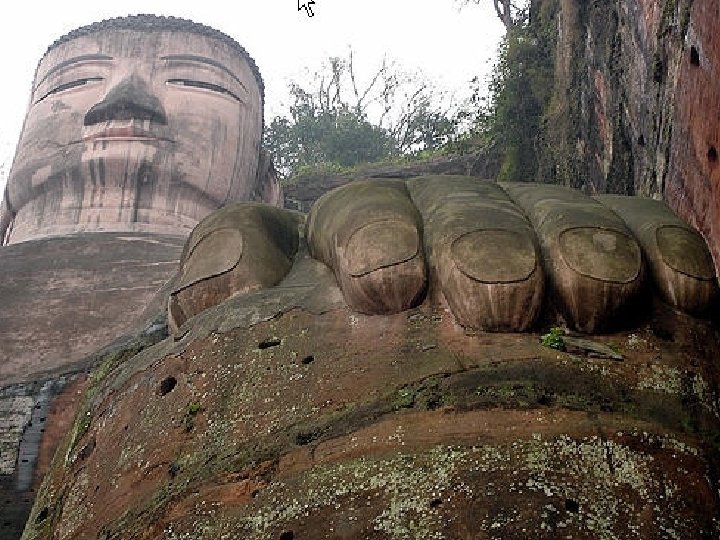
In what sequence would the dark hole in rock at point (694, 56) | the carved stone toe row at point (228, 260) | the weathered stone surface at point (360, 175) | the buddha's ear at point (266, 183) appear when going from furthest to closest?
the weathered stone surface at point (360, 175), the buddha's ear at point (266, 183), the dark hole in rock at point (694, 56), the carved stone toe row at point (228, 260)

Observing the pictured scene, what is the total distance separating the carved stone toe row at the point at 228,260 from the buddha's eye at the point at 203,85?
6916 mm

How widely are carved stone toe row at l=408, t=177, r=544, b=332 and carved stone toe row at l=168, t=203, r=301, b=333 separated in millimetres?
703

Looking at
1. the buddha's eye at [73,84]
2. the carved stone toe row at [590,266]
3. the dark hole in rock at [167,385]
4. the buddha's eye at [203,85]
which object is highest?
the buddha's eye at [203,85]

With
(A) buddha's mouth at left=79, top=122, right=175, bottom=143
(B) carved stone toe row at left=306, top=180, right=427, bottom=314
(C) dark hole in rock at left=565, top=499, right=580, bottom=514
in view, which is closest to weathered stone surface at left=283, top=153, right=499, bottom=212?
(A) buddha's mouth at left=79, top=122, right=175, bottom=143

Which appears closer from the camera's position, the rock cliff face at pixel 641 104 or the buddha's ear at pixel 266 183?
the rock cliff face at pixel 641 104

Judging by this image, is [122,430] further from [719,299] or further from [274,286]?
[719,299]

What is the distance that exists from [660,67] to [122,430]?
2.62 metres

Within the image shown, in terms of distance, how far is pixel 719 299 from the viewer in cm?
287

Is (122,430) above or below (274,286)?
below

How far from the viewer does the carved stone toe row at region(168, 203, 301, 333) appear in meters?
3.31

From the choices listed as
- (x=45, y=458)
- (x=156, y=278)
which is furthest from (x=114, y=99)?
(x=45, y=458)

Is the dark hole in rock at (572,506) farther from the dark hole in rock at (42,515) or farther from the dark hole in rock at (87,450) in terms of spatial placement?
the dark hole in rock at (42,515)

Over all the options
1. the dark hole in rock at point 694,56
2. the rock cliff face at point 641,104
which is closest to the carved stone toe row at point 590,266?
the rock cliff face at point 641,104

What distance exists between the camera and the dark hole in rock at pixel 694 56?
350 cm
